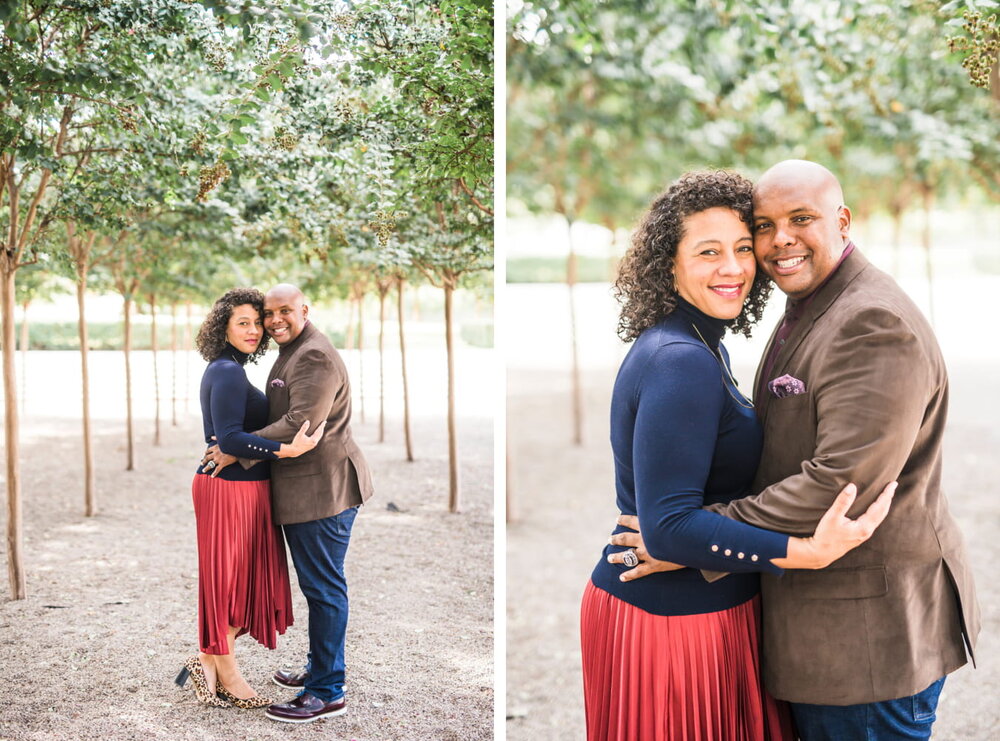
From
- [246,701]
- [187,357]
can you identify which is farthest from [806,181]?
[246,701]

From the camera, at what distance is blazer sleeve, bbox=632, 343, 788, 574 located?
5.14ft

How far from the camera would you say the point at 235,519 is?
2.52 metres

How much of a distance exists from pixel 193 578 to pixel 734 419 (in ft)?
5.73

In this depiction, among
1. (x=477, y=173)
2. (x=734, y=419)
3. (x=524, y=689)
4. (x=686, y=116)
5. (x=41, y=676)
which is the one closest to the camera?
(x=734, y=419)

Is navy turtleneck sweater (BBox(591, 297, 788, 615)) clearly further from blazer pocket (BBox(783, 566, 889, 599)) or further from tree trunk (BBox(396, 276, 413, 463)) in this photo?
→ tree trunk (BBox(396, 276, 413, 463))

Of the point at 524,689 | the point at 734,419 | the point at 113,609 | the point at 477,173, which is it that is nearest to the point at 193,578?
the point at 113,609

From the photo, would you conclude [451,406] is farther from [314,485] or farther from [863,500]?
[863,500]

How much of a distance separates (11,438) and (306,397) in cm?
92

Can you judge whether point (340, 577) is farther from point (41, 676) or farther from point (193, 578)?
point (41, 676)

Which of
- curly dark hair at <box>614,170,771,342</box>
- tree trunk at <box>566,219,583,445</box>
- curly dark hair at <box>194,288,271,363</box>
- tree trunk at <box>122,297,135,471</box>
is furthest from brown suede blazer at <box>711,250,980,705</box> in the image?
tree trunk at <box>566,219,583,445</box>

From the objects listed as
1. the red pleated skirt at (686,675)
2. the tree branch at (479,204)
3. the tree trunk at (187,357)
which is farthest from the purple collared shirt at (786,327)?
the tree trunk at (187,357)

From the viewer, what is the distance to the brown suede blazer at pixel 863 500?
1.53 metres

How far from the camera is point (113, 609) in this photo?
2.54 meters

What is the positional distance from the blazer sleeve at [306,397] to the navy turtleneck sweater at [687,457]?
106 cm
